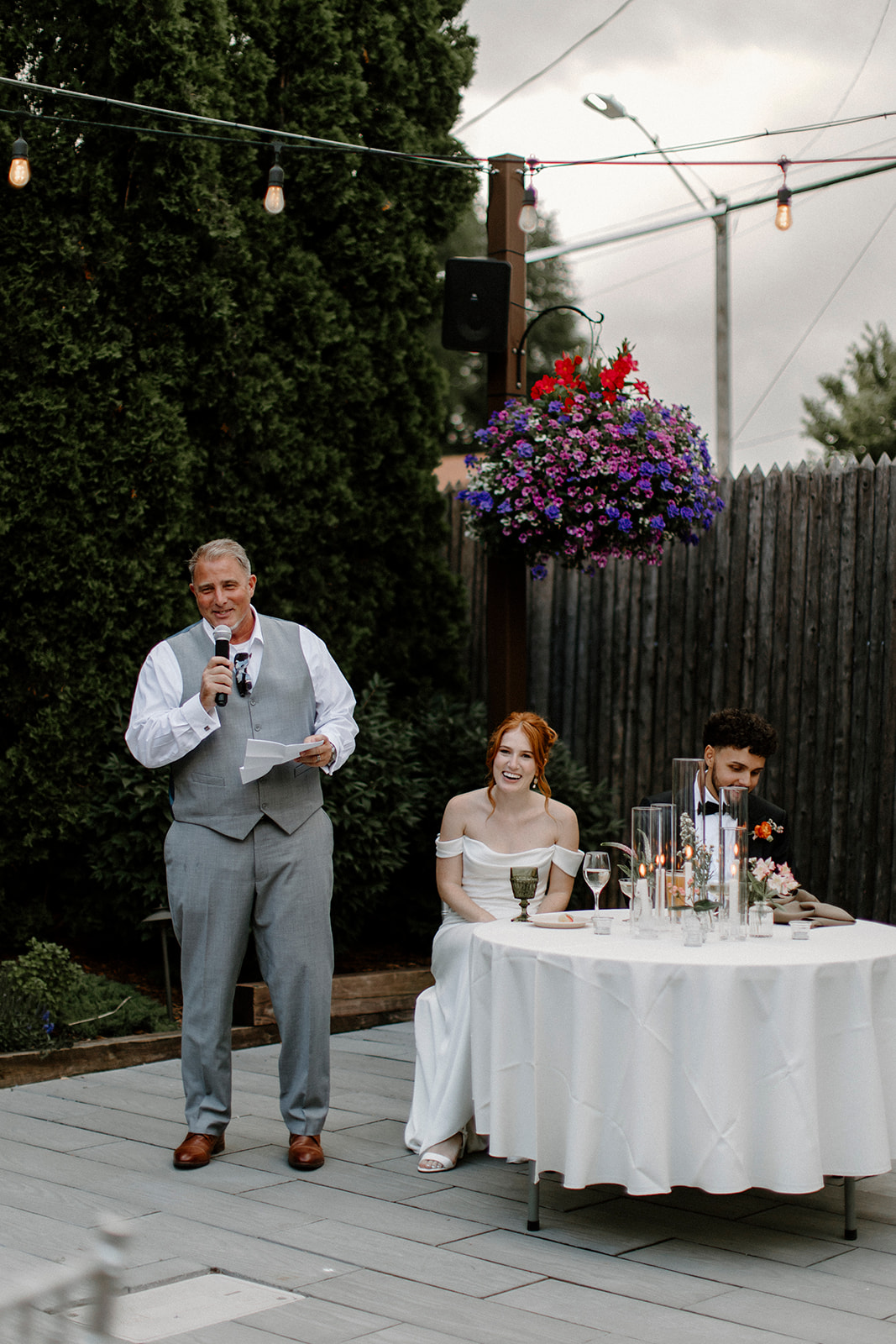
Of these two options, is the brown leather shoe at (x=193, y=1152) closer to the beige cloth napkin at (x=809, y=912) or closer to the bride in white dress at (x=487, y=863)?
the bride in white dress at (x=487, y=863)

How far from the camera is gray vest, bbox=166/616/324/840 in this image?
157 inches

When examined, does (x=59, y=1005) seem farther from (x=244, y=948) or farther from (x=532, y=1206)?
(x=532, y=1206)

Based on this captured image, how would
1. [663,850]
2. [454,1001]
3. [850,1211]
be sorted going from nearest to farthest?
1. [850,1211]
2. [663,850]
3. [454,1001]

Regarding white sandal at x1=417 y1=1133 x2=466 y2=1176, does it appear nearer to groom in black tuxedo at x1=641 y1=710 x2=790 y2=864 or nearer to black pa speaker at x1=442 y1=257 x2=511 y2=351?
groom in black tuxedo at x1=641 y1=710 x2=790 y2=864

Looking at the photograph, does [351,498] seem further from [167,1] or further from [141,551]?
[167,1]

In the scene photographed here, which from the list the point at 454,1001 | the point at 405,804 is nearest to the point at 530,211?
the point at 405,804

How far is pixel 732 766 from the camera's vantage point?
4445mm

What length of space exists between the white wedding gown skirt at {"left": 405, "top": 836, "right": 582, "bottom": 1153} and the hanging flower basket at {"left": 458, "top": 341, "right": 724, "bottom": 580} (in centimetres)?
156

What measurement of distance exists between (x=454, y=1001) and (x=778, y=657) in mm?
3014

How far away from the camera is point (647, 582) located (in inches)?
278

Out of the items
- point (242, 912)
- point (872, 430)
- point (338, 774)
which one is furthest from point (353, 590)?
point (872, 430)

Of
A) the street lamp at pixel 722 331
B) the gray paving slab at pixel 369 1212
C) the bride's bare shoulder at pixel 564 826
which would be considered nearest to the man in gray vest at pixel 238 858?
the gray paving slab at pixel 369 1212

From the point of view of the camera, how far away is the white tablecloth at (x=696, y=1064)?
3209mm

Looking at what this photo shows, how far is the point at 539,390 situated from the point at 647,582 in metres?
1.75
